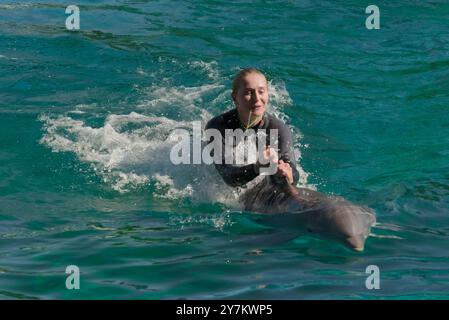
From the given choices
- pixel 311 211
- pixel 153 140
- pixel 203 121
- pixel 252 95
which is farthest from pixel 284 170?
pixel 203 121

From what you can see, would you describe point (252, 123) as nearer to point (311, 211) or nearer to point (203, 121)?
point (311, 211)

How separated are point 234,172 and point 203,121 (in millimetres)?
2576

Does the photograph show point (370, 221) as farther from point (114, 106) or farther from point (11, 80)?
point (11, 80)

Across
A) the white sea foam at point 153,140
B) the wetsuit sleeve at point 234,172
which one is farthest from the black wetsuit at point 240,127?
the white sea foam at point 153,140

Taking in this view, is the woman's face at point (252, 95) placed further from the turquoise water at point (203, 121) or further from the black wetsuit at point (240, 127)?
the turquoise water at point (203, 121)

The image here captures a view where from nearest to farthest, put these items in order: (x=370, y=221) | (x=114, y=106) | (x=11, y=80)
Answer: (x=370, y=221)
(x=114, y=106)
(x=11, y=80)

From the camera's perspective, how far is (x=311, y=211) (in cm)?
648

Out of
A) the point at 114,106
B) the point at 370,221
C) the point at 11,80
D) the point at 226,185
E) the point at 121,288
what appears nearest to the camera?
the point at 121,288

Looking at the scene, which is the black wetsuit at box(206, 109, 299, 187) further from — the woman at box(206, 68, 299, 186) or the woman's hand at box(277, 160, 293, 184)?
the woman's hand at box(277, 160, 293, 184)

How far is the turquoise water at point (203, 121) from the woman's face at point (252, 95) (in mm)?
774

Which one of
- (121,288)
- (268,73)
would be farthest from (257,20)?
(121,288)

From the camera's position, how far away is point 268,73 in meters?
11.0

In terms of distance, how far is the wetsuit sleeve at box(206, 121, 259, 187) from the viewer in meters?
6.93
